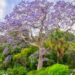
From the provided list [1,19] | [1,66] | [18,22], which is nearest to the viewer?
[18,22]

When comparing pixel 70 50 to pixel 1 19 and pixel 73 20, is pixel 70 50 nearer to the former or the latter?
pixel 73 20

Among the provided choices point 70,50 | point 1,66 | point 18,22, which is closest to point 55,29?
point 70,50

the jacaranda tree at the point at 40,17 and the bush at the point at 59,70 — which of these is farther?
the jacaranda tree at the point at 40,17

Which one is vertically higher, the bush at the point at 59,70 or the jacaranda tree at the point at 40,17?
the jacaranda tree at the point at 40,17

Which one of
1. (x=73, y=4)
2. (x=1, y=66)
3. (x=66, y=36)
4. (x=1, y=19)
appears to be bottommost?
(x=1, y=66)

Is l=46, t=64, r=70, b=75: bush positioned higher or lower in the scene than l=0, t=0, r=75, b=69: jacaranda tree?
lower

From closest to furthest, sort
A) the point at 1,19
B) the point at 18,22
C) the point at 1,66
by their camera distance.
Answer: the point at 18,22
the point at 1,19
the point at 1,66

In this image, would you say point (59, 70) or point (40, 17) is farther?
point (40, 17)

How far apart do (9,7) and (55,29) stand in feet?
13.6

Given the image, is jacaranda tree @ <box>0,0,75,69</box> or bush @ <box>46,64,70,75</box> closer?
bush @ <box>46,64,70,75</box>

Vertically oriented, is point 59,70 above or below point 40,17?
below

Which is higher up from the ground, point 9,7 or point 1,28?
point 9,7

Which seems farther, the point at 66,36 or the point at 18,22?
the point at 66,36

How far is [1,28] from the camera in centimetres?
873
